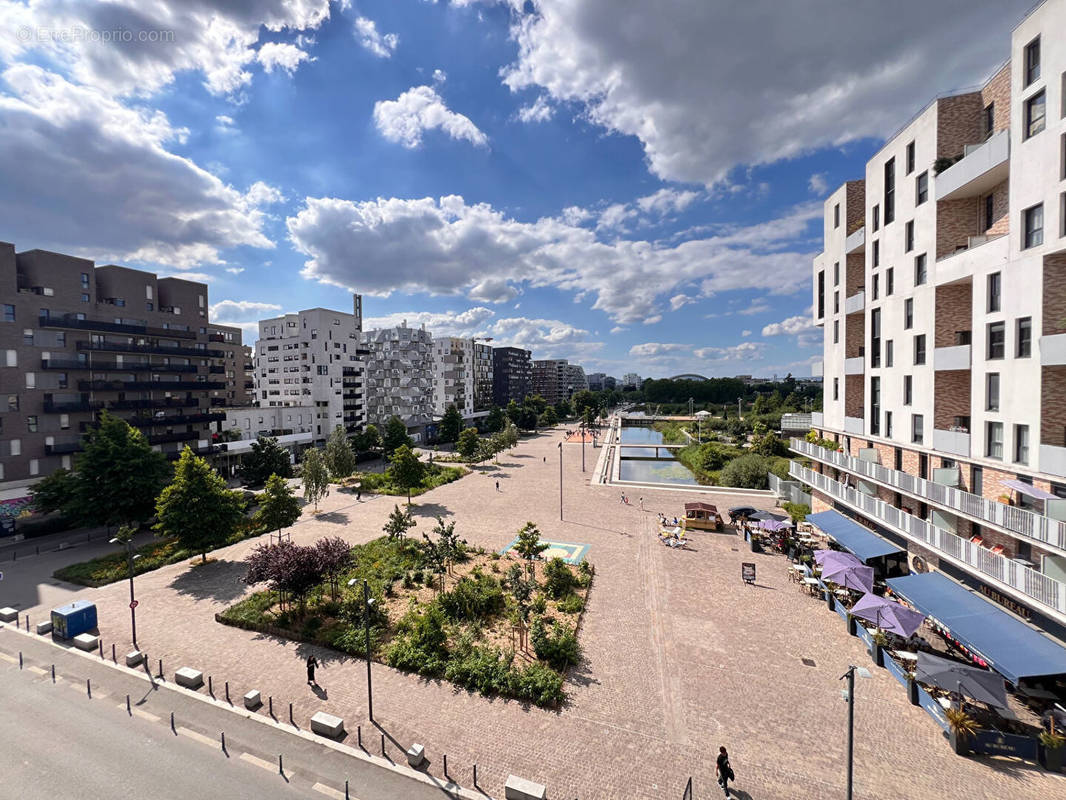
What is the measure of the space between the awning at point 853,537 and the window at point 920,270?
40.9 feet

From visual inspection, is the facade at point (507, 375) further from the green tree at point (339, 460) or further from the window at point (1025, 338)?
the window at point (1025, 338)

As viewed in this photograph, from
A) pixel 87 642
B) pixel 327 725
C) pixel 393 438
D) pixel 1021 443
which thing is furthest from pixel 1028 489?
pixel 393 438

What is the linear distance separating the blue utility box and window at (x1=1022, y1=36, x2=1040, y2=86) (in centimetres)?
4006

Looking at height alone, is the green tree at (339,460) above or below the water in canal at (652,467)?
above

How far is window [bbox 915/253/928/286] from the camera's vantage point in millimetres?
20184

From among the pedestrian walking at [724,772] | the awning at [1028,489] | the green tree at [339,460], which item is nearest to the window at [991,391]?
the awning at [1028,489]

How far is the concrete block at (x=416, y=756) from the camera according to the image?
11281 millimetres

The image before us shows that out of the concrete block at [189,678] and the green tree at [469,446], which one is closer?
the concrete block at [189,678]

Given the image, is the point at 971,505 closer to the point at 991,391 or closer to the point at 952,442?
the point at 952,442

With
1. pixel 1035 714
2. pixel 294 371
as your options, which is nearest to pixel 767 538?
pixel 1035 714

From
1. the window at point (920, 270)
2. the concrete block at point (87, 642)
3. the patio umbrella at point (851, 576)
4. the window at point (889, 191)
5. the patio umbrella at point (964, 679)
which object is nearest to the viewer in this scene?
the patio umbrella at point (964, 679)

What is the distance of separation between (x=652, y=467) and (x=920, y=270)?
38796mm

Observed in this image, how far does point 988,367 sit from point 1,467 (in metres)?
56.9

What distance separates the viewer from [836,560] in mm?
19484
